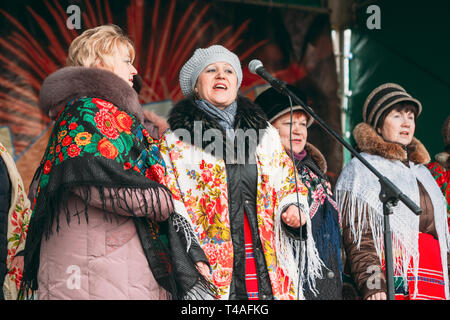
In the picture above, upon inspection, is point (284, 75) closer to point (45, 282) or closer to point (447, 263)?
point (447, 263)

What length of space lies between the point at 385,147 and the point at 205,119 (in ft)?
4.85

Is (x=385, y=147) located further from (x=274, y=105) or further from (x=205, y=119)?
(x=205, y=119)

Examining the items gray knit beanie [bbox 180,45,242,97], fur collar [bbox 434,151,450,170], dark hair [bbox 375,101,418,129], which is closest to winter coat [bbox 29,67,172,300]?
gray knit beanie [bbox 180,45,242,97]

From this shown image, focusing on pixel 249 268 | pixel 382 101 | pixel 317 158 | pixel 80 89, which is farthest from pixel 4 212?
pixel 382 101

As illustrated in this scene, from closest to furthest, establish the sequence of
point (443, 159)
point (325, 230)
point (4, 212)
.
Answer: point (4, 212) → point (325, 230) → point (443, 159)

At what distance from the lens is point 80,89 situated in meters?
2.84

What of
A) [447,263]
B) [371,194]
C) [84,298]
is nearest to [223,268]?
[84,298]

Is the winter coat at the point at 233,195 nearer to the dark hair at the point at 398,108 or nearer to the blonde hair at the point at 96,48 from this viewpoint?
the blonde hair at the point at 96,48

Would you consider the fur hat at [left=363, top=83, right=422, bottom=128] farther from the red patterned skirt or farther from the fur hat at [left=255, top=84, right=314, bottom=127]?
the red patterned skirt

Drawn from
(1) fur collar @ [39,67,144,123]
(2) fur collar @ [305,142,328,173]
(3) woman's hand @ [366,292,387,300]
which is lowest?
(3) woman's hand @ [366,292,387,300]

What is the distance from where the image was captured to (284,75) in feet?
16.4

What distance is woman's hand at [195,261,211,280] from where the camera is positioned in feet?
9.40

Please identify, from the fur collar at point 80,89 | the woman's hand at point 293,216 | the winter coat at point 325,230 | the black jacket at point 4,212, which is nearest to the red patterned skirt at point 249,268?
the woman's hand at point 293,216
